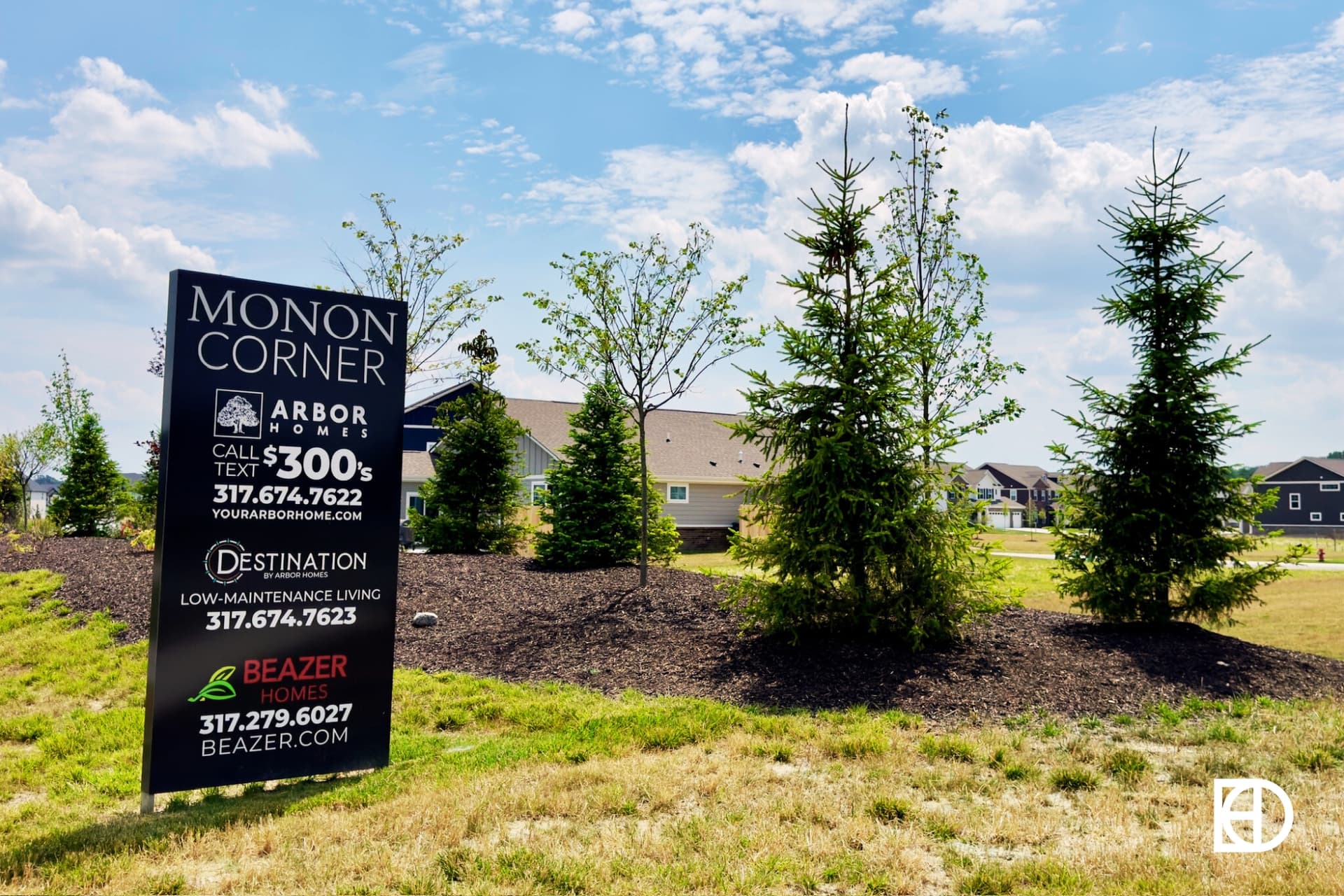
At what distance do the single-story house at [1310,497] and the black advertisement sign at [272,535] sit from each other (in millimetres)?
71916

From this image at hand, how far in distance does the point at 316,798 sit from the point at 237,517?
209 cm

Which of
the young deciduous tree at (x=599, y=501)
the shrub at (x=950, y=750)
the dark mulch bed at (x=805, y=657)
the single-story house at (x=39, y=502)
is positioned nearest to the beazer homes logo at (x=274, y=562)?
the dark mulch bed at (x=805, y=657)

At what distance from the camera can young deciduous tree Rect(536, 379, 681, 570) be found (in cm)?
1802

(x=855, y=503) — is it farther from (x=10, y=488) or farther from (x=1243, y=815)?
(x=10, y=488)

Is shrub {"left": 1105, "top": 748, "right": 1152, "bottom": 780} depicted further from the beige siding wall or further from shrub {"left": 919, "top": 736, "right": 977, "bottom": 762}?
the beige siding wall

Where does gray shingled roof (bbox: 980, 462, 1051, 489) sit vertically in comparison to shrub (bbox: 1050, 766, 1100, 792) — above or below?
above

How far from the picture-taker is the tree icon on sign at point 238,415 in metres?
6.59

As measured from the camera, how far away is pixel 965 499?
10.7 meters

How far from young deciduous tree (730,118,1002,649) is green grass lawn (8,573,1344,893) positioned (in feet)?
7.20

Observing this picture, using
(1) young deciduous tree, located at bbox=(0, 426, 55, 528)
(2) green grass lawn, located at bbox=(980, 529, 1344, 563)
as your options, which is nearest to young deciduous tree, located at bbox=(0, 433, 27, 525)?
(1) young deciduous tree, located at bbox=(0, 426, 55, 528)

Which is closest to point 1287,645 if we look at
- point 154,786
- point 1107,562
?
point 1107,562

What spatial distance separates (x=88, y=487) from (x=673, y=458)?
810 inches

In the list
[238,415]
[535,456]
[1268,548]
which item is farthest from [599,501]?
[1268,548]

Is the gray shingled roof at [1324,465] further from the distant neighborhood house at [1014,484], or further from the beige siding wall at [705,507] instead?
the beige siding wall at [705,507]
